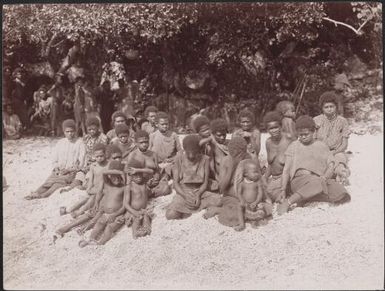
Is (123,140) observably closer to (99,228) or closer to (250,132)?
(99,228)

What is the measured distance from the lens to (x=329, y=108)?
5.66 m

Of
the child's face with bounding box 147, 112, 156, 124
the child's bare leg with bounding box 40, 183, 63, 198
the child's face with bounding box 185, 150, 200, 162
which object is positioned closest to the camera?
the child's face with bounding box 185, 150, 200, 162

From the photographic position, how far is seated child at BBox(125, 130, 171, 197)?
5.59 meters

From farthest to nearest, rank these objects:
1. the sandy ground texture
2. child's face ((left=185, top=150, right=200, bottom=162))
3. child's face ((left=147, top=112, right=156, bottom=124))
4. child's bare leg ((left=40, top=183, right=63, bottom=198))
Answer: child's face ((left=147, top=112, right=156, bottom=124))
child's bare leg ((left=40, top=183, right=63, bottom=198))
child's face ((left=185, top=150, right=200, bottom=162))
the sandy ground texture

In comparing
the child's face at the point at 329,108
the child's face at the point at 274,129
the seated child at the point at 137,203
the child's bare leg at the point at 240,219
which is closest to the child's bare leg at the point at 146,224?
the seated child at the point at 137,203

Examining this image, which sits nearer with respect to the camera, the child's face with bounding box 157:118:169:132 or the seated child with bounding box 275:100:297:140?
the seated child with bounding box 275:100:297:140

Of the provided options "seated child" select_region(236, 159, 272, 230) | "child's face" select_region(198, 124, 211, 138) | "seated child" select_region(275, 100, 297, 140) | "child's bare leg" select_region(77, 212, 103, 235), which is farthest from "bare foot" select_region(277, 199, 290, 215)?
"child's bare leg" select_region(77, 212, 103, 235)

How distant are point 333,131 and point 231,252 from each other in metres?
1.75

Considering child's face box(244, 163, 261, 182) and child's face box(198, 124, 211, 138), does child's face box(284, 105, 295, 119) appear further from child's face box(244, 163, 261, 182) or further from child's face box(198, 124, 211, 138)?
child's face box(198, 124, 211, 138)

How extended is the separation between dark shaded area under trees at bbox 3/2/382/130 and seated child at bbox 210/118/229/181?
371 millimetres

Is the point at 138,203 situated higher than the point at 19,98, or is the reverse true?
the point at 19,98

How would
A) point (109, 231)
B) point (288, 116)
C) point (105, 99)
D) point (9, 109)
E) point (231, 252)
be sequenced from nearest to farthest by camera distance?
point (231, 252), point (109, 231), point (288, 116), point (9, 109), point (105, 99)

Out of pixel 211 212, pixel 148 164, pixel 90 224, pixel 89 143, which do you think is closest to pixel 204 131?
pixel 148 164

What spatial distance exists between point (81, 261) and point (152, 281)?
0.80 metres
